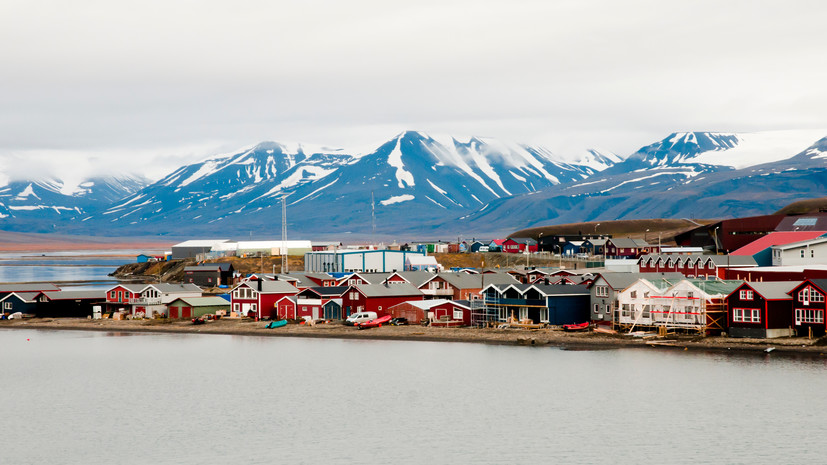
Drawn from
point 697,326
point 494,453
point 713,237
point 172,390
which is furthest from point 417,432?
point 713,237

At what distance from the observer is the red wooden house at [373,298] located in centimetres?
6819

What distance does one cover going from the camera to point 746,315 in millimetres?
53906

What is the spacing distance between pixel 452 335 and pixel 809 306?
68.1ft

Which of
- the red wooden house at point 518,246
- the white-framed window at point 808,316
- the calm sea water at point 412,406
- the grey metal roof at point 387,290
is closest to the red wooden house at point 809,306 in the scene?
the white-framed window at point 808,316

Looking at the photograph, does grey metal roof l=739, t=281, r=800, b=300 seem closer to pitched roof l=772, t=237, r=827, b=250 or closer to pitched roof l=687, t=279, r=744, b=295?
pitched roof l=687, t=279, r=744, b=295

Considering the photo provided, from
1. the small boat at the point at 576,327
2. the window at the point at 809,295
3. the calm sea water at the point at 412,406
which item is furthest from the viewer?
the small boat at the point at 576,327

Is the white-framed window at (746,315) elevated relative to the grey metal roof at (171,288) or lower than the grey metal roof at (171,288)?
lower

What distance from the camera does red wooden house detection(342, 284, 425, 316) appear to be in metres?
68.2

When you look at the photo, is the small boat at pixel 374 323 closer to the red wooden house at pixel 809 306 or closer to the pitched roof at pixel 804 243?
the red wooden house at pixel 809 306

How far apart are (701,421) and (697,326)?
60.1ft

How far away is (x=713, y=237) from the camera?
388ft

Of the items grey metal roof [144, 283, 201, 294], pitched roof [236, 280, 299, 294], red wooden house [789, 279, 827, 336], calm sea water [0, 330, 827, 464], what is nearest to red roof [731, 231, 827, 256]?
red wooden house [789, 279, 827, 336]

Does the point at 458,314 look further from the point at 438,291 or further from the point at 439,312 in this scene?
the point at 438,291

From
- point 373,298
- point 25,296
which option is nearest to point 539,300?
point 373,298
